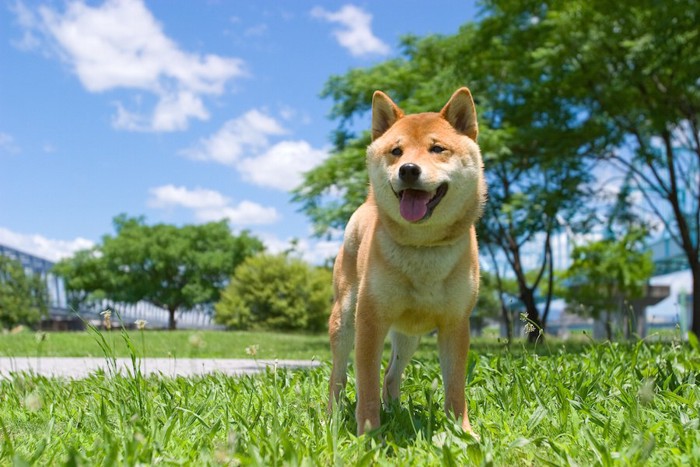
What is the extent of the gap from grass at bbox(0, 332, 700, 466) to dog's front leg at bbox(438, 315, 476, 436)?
0.38 ft

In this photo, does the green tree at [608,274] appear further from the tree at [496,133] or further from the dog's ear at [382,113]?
the dog's ear at [382,113]

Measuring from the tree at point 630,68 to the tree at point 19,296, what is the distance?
35.7 metres

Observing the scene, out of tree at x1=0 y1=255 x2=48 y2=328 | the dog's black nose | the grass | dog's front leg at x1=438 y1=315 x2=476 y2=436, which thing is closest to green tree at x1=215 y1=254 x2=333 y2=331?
tree at x1=0 y1=255 x2=48 y2=328

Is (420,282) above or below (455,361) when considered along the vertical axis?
above

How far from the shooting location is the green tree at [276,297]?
33.2m

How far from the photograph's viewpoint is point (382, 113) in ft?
12.9

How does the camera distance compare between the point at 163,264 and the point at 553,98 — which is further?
the point at 163,264

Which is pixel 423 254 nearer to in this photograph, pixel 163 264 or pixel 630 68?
pixel 630 68

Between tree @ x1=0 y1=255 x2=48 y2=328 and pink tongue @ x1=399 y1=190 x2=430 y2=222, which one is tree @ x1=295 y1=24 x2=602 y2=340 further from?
tree @ x1=0 y1=255 x2=48 y2=328

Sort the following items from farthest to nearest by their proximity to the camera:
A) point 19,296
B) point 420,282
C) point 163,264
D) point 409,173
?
point 163,264 < point 19,296 < point 420,282 < point 409,173

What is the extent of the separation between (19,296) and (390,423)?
4368cm

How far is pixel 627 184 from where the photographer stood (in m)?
17.5

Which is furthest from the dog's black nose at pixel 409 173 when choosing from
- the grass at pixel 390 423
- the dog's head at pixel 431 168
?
the grass at pixel 390 423

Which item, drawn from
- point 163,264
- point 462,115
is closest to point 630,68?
point 462,115
